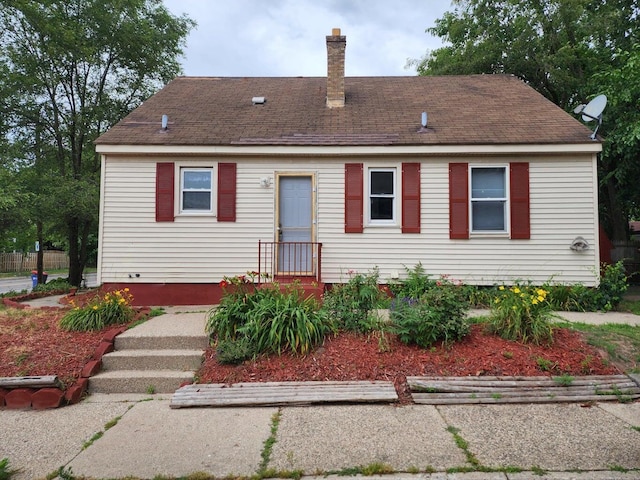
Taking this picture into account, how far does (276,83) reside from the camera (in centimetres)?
1170

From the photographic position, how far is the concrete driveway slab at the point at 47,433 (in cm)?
287

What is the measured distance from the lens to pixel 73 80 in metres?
12.5

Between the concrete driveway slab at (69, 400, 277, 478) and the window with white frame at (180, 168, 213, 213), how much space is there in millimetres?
5026

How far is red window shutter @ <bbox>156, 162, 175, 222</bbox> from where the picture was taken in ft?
26.3

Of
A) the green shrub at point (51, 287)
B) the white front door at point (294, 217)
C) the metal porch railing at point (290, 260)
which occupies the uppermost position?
the white front door at point (294, 217)

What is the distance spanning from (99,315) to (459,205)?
694 cm

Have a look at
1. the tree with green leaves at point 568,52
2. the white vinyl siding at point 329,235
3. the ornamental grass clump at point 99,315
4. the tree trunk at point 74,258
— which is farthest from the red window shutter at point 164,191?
the tree with green leaves at point 568,52

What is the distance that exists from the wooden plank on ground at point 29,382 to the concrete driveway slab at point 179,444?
985mm

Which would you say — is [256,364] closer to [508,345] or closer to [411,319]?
[411,319]

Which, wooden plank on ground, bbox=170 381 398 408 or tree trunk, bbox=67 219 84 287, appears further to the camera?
tree trunk, bbox=67 219 84 287

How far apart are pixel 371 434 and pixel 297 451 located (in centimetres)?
67

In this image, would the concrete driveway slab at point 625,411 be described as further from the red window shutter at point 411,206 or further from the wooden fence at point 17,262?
the wooden fence at point 17,262

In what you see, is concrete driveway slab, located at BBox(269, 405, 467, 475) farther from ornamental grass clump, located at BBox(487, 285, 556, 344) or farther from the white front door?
the white front door

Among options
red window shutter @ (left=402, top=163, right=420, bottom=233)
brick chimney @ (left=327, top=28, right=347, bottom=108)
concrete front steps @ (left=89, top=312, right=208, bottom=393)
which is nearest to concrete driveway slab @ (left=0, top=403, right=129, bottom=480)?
concrete front steps @ (left=89, top=312, right=208, bottom=393)
